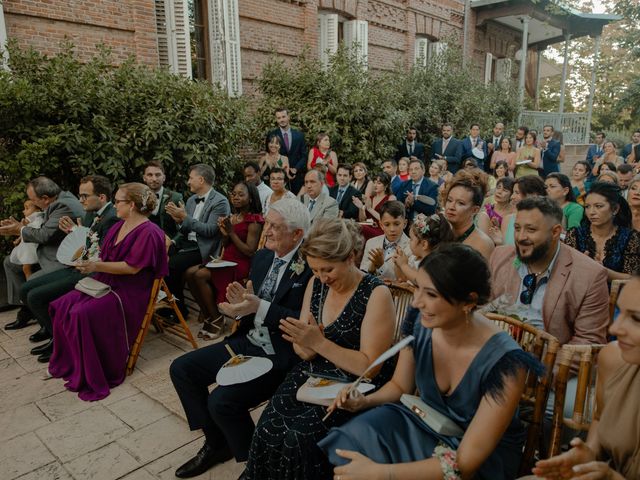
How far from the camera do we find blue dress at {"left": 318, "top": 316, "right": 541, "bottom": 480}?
5.61 ft

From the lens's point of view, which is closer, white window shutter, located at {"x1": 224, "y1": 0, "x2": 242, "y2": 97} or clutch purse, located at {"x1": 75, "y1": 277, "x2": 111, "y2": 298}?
clutch purse, located at {"x1": 75, "y1": 277, "x2": 111, "y2": 298}

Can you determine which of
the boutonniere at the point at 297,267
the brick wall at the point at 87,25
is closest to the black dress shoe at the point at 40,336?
the boutonniere at the point at 297,267

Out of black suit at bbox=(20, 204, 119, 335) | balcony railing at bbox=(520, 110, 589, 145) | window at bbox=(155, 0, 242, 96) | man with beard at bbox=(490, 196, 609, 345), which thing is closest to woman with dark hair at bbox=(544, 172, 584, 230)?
man with beard at bbox=(490, 196, 609, 345)

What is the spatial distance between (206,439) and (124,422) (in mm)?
829

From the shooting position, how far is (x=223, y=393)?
2.53m

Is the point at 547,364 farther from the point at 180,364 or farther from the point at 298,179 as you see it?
the point at 298,179

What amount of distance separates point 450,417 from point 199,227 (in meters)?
3.67

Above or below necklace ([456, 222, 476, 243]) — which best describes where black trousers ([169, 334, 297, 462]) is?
below

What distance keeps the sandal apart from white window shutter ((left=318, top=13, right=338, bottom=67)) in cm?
836

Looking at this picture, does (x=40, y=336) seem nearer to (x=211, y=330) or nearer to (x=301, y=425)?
(x=211, y=330)

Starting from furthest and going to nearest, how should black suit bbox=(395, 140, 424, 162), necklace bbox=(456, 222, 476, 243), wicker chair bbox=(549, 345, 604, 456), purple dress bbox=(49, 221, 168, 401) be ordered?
black suit bbox=(395, 140, 424, 162) < purple dress bbox=(49, 221, 168, 401) < necklace bbox=(456, 222, 476, 243) < wicker chair bbox=(549, 345, 604, 456)

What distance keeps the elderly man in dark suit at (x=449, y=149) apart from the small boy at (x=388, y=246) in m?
6.75

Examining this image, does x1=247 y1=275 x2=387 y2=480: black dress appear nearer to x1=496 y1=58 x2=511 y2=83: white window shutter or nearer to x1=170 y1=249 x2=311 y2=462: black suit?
x1=170 y1=249 x2=311 y2=462: black suit

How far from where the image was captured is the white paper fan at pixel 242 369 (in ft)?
8.25
